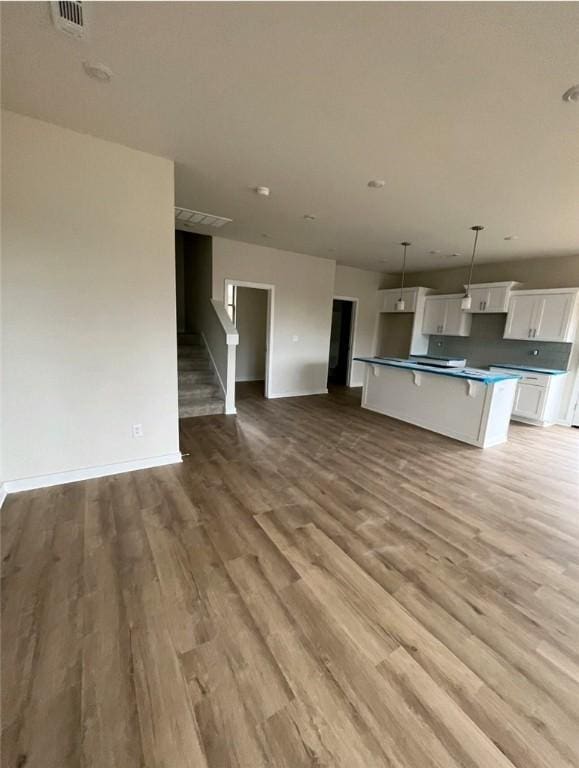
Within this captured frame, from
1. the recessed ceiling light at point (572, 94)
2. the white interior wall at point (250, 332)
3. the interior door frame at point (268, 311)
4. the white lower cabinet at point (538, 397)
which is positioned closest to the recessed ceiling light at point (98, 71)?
the recessed ceiling light at point (572, 94)

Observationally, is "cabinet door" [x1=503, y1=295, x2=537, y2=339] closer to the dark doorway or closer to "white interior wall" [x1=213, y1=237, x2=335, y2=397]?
"white interior wall" [x1=213, y1=237, x2=335, y2=397]

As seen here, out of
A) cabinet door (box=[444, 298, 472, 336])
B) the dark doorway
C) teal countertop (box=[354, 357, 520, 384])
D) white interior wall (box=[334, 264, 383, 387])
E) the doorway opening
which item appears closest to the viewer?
teal countertop (box=[354, 357, 520, 384])

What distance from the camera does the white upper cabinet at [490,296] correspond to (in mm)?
5770

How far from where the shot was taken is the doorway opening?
812cm

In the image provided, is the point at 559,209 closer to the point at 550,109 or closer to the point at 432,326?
the point at 550,109

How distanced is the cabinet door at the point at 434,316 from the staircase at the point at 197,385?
4.92 metres

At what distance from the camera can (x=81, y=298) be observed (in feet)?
8.55

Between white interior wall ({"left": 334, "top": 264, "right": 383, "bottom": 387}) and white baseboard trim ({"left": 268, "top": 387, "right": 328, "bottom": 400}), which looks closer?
white baseboard trim ({"left": 268, "top": 387, "right": 328, "bottom": 400})

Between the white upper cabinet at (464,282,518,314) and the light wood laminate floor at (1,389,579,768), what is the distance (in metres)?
3.98

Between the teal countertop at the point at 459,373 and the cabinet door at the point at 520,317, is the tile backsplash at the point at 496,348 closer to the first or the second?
the cabinet door at the point at 520,317

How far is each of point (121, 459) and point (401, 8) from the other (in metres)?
3.54

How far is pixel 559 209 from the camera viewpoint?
341 cm

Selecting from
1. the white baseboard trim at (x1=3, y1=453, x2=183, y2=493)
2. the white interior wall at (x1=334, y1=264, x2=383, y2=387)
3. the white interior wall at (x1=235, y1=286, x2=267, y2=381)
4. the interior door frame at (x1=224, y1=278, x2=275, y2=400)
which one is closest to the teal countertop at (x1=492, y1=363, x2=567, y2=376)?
the white interior wall at (x1=334, y1=264, x2=383, y2=387)

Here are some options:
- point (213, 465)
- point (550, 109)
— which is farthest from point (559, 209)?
point (213, 465)
